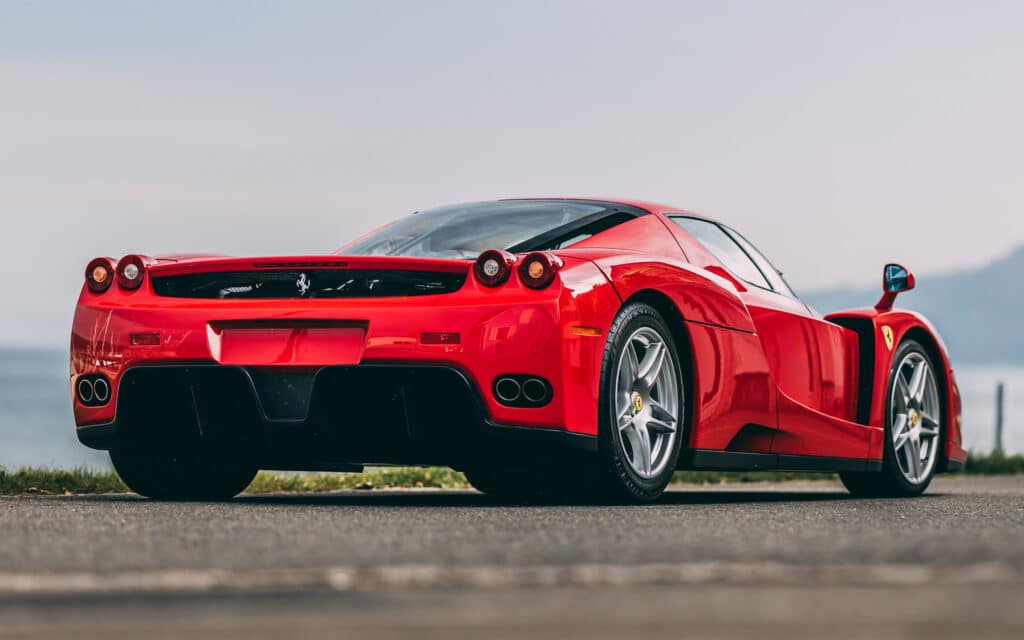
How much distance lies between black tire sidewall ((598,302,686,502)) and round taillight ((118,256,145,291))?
189 cm

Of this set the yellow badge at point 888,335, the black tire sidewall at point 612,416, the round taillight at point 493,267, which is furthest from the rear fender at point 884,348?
the round taillight at point 493,267

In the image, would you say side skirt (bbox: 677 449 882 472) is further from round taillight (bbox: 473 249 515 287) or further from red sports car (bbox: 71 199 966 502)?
round taillight (bbox: 473 249 515 287)

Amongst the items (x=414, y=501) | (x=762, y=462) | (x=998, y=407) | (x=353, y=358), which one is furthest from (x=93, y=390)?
(x=998, y=407)

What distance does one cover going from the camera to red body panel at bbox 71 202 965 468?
19.2 ft

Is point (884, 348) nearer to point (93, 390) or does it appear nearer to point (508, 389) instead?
point (508, 389)

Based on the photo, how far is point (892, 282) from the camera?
852cm

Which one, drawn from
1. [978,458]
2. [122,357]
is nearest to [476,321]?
[122,357]

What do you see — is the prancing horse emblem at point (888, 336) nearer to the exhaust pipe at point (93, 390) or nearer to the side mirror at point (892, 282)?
the side mirror at point (892, 282)

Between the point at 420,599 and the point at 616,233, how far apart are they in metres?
3.58

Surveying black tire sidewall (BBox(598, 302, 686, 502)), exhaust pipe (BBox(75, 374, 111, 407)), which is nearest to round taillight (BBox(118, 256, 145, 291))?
exhaust pipe (BBox(75, 374, 111, 407))

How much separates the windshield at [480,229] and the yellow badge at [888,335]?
1887 millimetres

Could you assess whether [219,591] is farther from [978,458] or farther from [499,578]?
[978,458]

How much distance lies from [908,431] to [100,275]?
433cm

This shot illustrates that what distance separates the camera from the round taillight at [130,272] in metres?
6.38
